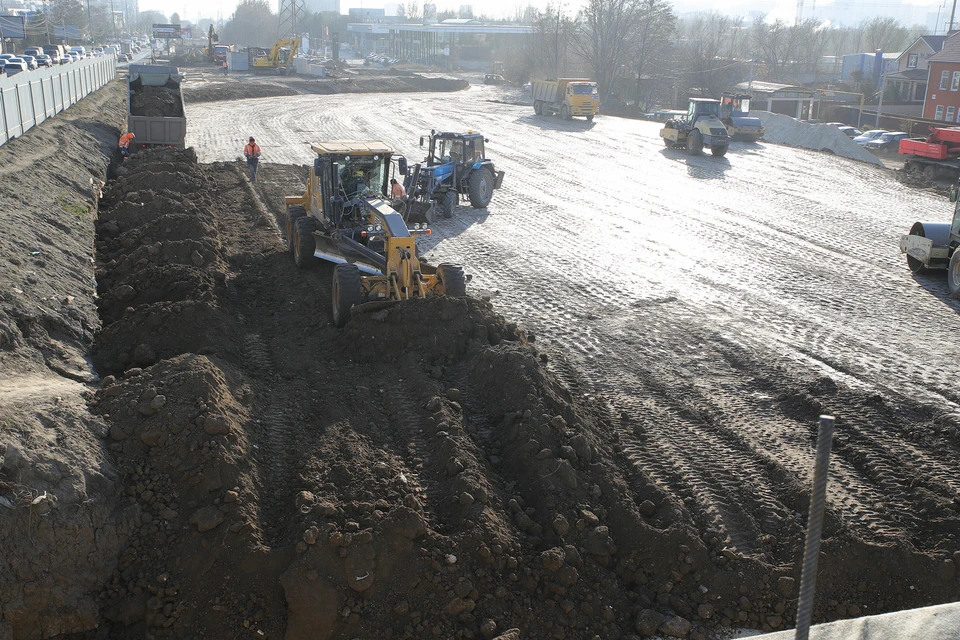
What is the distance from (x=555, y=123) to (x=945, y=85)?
81.3 feet

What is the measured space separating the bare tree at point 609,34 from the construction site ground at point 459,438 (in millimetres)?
46866

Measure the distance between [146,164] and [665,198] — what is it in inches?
556

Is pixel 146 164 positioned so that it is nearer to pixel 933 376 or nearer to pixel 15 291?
pixel 15 291

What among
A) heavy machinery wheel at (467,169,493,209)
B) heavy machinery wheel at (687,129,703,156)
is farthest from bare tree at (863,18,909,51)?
heavy machinery wheel at (467,169,493,209)

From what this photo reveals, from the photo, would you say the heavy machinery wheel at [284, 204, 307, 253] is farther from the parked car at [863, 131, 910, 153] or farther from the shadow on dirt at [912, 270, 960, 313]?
the parked car at [863, 131, 910, 153]

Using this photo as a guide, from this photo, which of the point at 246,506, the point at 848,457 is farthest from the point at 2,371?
the point at 848,457

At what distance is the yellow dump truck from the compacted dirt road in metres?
14.1

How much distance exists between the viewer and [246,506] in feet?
22.6

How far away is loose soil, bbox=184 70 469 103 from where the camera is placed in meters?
49.2

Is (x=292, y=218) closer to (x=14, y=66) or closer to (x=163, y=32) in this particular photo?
(x=14, y=66)

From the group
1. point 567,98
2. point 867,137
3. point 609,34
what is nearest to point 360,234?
point 567,98

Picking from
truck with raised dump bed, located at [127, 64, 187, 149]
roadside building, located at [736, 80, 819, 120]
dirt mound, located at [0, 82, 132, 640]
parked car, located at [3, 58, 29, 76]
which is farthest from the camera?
roadside building, located at [736, 80, 819, 120]

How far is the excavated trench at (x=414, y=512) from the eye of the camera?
20.5 ft

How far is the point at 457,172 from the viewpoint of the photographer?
20.5m
